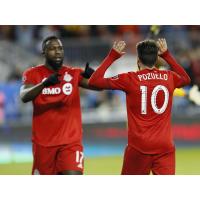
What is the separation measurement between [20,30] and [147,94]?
41.8ft

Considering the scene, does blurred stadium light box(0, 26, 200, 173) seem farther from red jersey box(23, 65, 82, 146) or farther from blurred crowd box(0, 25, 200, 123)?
red jersey box(23, 65, 82, 146)

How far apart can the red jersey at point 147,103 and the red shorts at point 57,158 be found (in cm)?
94

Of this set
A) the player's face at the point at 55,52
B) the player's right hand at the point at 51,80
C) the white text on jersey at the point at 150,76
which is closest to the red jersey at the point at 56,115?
the player's face at the point at 55,52

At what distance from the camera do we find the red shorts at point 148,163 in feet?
25.8

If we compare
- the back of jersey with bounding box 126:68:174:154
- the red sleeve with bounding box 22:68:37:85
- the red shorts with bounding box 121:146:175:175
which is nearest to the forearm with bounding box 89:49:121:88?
the back of jersey with bounding box 126:68:174:154

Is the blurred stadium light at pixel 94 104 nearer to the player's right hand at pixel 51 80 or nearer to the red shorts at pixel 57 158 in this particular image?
the red shorts at pixel 57 158

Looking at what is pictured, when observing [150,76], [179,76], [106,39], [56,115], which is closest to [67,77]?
[56,115]

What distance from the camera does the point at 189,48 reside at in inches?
772

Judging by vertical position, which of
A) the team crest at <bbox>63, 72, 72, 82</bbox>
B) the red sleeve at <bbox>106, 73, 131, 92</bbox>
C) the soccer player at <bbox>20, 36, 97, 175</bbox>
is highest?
the team crest at <bbox>63, 72, 72, 82</bbox>

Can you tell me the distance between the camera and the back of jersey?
25.7 ft

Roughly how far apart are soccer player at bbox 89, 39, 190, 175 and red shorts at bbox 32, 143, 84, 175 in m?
0.86

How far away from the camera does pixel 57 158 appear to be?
8680 mm
